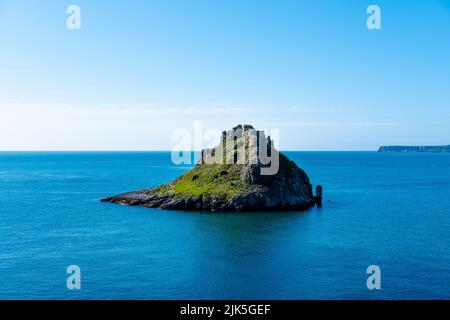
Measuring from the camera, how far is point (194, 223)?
98.2 m

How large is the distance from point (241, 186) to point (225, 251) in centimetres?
4656

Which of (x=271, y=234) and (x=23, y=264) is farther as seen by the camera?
(x=271, y=234)

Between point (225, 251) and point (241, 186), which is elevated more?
point (241, 186)

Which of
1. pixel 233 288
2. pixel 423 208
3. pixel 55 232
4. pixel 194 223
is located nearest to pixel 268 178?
pixel 194 223

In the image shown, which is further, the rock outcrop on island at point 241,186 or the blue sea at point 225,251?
the rock outcrop on island at point 241,186

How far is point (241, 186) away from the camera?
119062mm

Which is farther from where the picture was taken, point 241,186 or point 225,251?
point 241,186

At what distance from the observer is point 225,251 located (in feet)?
241

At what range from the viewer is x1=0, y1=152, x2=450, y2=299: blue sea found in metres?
53.7

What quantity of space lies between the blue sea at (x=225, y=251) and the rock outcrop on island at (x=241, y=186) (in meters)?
5.37

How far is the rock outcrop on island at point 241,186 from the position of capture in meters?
115

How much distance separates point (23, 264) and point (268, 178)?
69.3m
